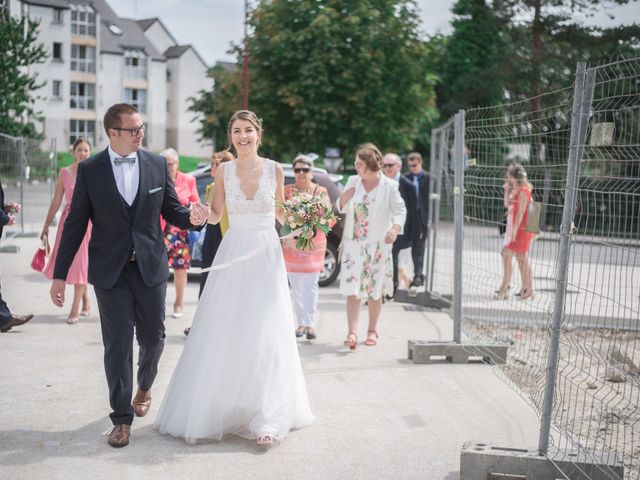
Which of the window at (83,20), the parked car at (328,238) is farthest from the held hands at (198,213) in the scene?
the window at (83,20)

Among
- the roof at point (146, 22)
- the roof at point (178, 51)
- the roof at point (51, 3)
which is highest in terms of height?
the roof at point (146, 22)

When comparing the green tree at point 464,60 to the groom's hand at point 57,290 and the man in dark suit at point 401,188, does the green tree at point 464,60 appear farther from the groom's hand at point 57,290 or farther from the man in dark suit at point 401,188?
the groom's hand at point 57,290

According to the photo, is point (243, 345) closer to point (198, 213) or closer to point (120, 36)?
point (198, 213)

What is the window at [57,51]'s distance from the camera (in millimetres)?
68375

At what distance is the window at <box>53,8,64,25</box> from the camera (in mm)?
66688

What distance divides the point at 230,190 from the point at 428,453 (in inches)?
90.5

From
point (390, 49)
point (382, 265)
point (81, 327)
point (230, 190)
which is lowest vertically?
point (81, 327)

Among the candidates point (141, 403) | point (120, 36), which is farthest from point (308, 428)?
point (120, 36)

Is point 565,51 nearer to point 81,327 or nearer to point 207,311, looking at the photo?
point 81,327

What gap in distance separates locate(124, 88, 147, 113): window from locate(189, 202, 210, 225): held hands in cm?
7707

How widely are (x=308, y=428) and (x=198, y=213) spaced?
1.64 metres

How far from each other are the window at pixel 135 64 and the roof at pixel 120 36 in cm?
59

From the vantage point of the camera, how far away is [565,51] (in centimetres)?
Answer: 3534

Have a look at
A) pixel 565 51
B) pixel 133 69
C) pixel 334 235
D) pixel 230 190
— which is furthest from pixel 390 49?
pixel 133 69
